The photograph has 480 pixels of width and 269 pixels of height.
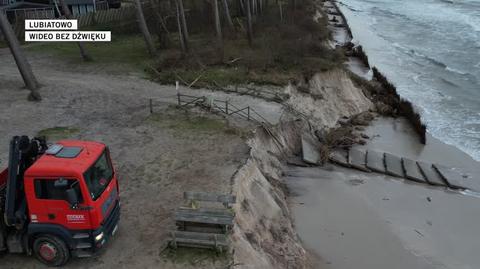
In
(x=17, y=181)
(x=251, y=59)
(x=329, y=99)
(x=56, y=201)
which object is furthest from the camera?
(x=251, y=59)

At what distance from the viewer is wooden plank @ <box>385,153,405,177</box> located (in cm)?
2353

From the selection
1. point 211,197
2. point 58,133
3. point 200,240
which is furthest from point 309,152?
point 58,133

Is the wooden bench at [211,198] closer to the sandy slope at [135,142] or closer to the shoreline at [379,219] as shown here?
the sandy slope at [135,142]

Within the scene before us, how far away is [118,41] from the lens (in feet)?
145

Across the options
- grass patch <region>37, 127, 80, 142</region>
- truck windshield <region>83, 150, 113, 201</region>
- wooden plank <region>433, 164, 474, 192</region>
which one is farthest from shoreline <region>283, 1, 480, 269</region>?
grass patch <region>37, 127, 80, 142</region>

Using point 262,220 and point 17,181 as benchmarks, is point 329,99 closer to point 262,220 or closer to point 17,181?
point 262,220

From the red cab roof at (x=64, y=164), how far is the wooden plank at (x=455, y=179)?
17779 mm

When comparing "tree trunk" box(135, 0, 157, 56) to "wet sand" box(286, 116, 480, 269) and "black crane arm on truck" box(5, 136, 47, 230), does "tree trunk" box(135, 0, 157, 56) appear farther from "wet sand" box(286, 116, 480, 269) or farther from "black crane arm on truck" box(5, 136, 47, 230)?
"black crane arm on truck" box(5, 136, 47, 230)

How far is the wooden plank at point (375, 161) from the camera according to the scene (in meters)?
23.8

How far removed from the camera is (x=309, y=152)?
78.8 ft

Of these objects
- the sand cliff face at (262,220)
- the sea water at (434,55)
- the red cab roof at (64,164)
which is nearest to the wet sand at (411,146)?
the sea water at (434,55)

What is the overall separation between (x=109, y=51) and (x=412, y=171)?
27.0 meters

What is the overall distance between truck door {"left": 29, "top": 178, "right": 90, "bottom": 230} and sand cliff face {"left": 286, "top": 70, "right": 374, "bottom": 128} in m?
17.4

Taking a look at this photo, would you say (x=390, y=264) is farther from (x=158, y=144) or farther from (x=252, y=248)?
(x=158, y=144)
